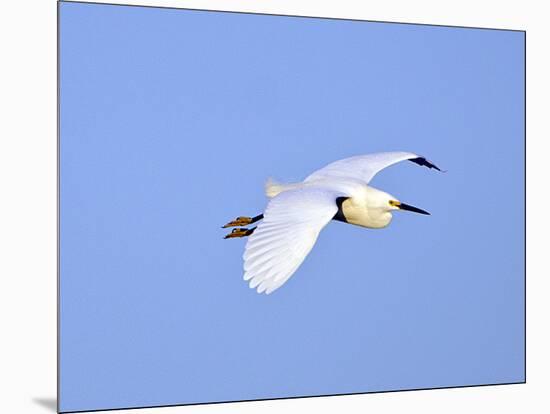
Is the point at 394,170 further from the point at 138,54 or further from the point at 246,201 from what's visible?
the point at 138,54

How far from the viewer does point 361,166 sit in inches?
202

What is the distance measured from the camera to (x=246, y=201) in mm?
4977

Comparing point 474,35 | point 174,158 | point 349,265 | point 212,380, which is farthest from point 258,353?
point 474,35

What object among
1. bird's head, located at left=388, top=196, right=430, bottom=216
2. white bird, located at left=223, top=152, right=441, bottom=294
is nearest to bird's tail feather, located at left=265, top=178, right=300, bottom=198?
white bird, located at left=223, top=152, right=441, bottom=294

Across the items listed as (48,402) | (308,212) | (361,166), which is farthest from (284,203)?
(48,402)

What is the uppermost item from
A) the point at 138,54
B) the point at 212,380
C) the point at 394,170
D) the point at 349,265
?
the point at 138,54

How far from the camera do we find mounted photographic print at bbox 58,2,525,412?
4742mm

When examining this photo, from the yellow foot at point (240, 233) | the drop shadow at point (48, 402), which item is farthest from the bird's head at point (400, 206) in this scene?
the drop shadow at point (48, 402)

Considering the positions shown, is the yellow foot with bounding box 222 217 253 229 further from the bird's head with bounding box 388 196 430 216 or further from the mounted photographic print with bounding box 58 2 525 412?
the bird's head with bounding box 388 196 430 216

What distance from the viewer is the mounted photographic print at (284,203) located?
4742mm

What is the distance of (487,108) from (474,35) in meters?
0.33

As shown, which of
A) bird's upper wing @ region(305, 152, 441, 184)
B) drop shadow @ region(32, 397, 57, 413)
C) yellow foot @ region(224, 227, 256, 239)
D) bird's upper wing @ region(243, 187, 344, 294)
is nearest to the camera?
bird's upper wing @ region(243, 187, 344, 294)

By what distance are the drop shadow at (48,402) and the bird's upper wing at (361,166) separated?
1349mm

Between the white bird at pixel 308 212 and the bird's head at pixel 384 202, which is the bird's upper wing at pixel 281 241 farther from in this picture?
the bird's head at pixel 384 202
